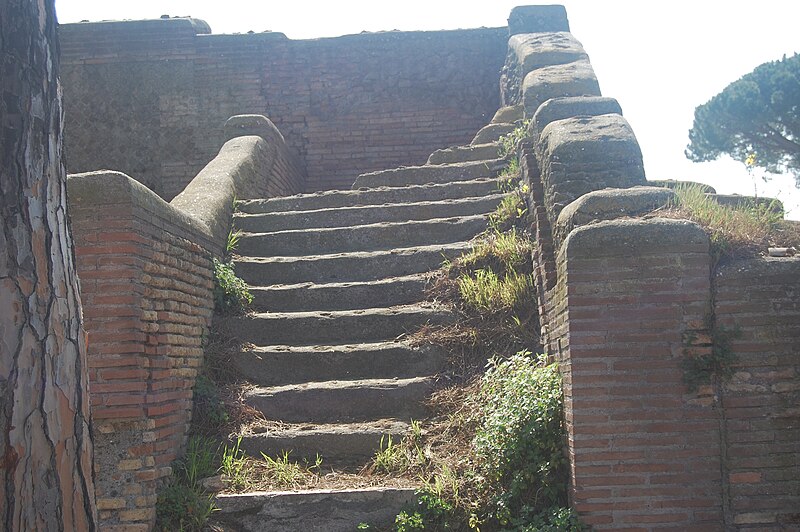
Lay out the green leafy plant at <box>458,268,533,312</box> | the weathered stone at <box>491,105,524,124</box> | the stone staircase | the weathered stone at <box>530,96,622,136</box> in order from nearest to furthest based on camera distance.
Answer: the stone staircase < the green leafy plant at <box>458,268,533,312</box> < the weathered stone at <box>530,96,622,136</box> < the weathered stone at <box>491,105,524,124</box>

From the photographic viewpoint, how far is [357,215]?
7379 mm

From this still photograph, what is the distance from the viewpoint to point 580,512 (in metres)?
4.05

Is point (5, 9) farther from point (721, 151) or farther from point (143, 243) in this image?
point (721, 151)

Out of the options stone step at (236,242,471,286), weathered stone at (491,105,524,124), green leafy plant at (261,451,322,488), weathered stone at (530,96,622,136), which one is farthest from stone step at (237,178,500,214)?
green leafy plant at (261,451,322,488)

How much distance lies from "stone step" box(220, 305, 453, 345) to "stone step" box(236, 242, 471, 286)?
1.90 ft

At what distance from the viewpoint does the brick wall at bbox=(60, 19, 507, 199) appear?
35.6 ft

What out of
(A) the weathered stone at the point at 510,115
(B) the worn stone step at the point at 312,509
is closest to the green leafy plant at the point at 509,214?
(A) the weathered stone at the point at 510,115

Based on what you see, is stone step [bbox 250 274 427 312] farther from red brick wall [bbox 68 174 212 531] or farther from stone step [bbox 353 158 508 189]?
stone step [bbox 353 158 508 189]

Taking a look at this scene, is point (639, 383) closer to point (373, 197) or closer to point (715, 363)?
point (715, 363)

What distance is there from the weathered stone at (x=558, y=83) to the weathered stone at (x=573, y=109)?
2.78 feet

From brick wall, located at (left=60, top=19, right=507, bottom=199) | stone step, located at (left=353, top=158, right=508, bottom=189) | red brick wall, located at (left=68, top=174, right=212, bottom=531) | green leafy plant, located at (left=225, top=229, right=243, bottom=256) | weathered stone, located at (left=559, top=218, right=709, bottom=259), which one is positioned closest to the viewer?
weathered stone, located at (left=559, top=218, right=709, bottom=259)

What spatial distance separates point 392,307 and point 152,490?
234 centimetres

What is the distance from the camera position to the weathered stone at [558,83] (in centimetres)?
693

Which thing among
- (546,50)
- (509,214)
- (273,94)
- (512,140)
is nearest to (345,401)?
(509,214)
